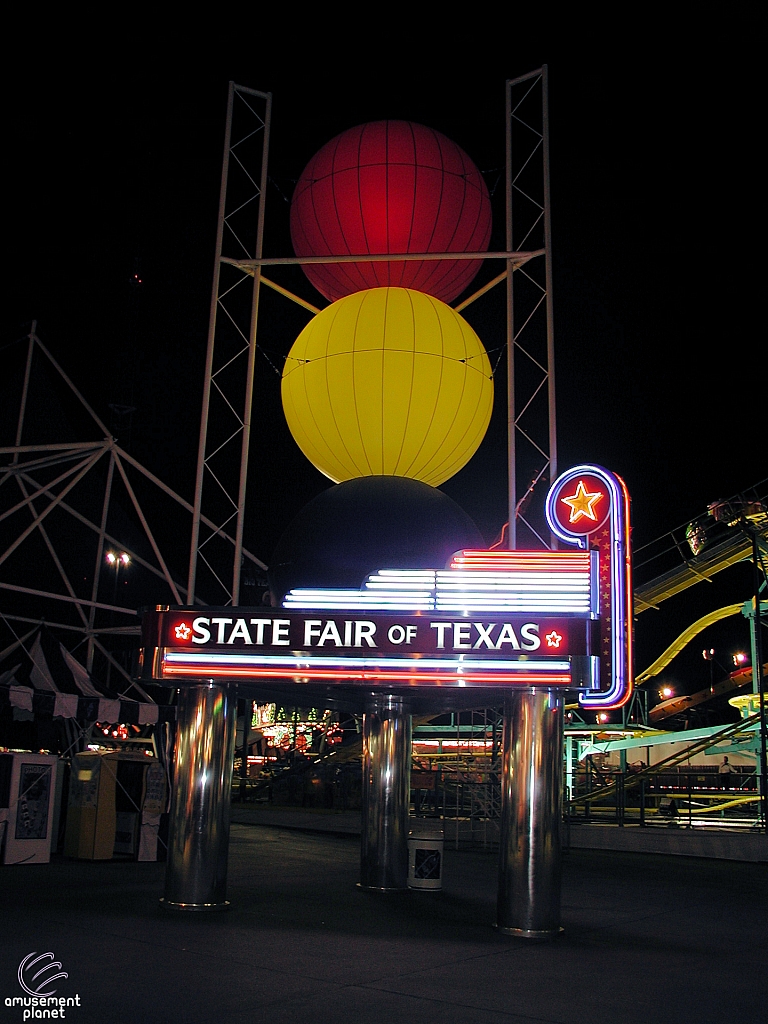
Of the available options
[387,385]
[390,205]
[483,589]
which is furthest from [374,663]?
[390,205]

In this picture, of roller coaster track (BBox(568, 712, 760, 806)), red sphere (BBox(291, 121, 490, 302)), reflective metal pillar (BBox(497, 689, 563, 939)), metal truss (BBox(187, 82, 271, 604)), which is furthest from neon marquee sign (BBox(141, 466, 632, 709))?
roller coaster track (BBox(568, 712, 760, 806))

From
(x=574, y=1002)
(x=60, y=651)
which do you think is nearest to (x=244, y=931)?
(x=574, y=1002)

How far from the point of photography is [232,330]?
2936 centimetres

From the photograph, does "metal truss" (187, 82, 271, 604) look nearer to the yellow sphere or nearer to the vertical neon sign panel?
the yellow sphere

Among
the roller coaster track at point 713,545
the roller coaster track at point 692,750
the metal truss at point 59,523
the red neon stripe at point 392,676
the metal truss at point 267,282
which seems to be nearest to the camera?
the red neon stripe at point 392,676

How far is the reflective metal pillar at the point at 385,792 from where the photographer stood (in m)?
14.2

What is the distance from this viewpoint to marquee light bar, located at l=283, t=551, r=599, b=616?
35.8 feet

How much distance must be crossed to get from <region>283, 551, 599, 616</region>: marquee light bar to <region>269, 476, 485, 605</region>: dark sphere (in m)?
0.86

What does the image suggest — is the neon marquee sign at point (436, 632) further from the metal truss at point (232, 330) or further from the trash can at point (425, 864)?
the trash can at point (425, 864)

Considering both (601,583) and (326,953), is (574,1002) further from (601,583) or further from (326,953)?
(601,583)

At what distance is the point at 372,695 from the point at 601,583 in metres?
4.43

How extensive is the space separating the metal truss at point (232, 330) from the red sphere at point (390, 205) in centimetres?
116

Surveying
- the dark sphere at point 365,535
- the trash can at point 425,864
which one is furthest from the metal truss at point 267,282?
the trash can at point 425,864

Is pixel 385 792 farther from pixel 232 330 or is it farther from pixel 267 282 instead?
pixel 232 330
